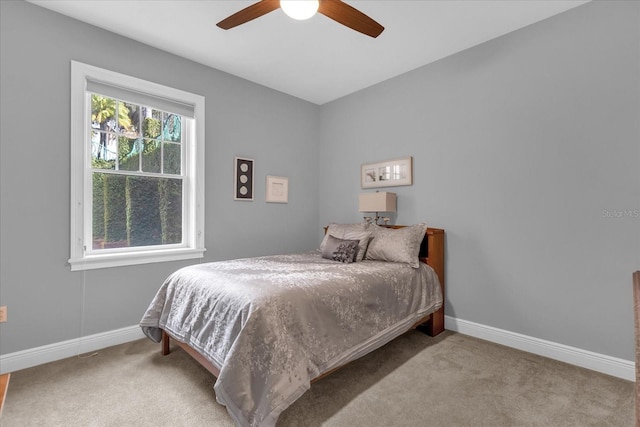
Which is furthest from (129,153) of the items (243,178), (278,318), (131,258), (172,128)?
(278,318)

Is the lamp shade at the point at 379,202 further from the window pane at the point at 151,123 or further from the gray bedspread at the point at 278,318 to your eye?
the window pane at the point at 151,123

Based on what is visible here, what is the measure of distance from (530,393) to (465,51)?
293 cm

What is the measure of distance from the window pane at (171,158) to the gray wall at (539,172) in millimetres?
2439

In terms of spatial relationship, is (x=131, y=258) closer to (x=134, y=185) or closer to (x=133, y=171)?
(x=134, y=185)

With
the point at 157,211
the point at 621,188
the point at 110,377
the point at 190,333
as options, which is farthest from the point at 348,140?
the point at 110,377

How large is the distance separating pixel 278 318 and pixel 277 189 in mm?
2450

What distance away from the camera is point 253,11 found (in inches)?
69.2

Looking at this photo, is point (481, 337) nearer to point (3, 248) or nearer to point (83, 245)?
point (83, 245)

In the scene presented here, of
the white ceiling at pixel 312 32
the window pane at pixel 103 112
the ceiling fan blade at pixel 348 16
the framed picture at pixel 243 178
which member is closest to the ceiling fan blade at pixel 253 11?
the ceiling fan blade at pixel 348 16

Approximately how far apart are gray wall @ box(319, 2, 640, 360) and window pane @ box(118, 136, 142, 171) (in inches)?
108

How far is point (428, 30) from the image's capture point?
2.62 meters

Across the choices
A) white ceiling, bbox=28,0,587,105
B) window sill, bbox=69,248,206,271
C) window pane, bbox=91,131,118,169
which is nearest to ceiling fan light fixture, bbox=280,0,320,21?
white ceiling, bbox=28,0,587,105

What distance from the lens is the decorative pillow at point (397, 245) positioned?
2.71 meters

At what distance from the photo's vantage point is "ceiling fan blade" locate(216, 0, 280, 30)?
5.52ft
